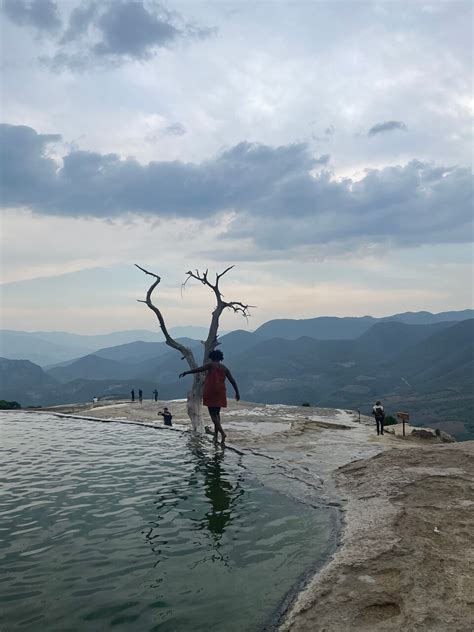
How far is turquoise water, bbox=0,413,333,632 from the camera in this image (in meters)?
4.91

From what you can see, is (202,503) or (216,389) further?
(216,389)

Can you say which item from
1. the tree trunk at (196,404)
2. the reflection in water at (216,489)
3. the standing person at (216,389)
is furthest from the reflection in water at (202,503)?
the tree trunk at (196,404)

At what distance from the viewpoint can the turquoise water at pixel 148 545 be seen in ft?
16.1

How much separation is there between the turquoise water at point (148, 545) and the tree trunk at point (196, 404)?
7895 mm

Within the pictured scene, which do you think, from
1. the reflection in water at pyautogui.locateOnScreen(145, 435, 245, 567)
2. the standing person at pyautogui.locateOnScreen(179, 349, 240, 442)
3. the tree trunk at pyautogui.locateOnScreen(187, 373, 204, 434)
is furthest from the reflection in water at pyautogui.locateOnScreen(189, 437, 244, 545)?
the tree trunk at pyautogui.locateOnScreen(187, 373, 204, 434)

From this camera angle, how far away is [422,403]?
631ft

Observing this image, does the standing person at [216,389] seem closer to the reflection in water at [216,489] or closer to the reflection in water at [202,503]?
the reflection in water at [216,489]

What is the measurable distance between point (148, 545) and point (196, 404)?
13767mm

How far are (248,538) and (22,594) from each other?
10.3 feet

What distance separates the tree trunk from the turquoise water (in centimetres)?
789

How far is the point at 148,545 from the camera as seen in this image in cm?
663

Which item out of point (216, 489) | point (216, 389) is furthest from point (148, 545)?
point (216, 389)

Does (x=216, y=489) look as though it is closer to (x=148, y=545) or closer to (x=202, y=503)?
(x=202, y=503)

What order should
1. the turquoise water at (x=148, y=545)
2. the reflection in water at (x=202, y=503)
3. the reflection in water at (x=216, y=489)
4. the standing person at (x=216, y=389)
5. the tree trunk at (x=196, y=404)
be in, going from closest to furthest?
the turquoise water at (x=148, y=545) → the reflection in water at (x=202, y=503) → the reflection in water at (x=216, y=489) → the standing person at (x=216, y=389) → the tree trunk at (x=196, y=404)
